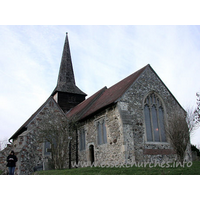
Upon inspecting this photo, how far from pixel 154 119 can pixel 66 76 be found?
17034mm

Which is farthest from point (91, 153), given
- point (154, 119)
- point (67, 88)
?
point (67, 88)

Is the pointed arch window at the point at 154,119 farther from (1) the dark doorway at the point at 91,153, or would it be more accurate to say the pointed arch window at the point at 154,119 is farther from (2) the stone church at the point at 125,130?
(1) the dark doorway at the point at 91,153

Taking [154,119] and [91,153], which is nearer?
[154,119]

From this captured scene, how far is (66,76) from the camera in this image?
29.5 m

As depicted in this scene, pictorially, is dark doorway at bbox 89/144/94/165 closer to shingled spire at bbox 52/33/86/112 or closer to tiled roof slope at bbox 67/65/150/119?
tiled roof slope at bbox 67/65/150/119

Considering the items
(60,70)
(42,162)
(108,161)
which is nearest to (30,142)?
(42,162)

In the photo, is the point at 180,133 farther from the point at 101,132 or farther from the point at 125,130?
the point at 101,132

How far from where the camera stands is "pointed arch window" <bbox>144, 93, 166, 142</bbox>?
14.7 meters

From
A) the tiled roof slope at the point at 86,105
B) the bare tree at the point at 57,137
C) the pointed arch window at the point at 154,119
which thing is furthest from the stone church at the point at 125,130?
the bare tree at the point at 57,137

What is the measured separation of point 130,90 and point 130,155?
4235 millimetres

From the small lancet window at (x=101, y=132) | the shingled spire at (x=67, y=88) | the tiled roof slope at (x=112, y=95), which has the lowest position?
the small lancet window at (x=101, y=132)

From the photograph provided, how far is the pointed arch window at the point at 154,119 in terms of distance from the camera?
14.7 m

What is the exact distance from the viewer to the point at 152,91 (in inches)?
618

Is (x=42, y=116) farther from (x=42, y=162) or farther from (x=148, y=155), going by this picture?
(x=148, y=155)
